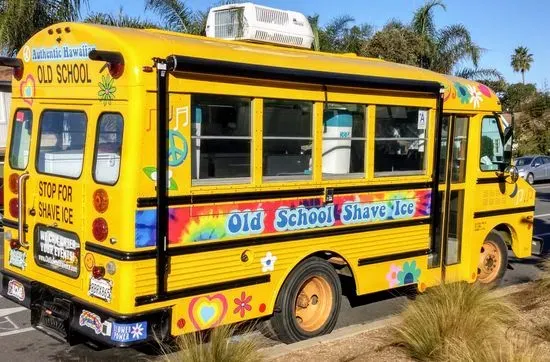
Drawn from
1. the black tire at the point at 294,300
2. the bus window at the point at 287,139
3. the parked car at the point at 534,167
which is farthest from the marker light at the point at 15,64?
the parked car at the point at 534,167

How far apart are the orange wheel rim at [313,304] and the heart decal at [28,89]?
3.02 meters

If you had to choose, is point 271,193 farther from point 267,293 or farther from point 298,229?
point 267,293

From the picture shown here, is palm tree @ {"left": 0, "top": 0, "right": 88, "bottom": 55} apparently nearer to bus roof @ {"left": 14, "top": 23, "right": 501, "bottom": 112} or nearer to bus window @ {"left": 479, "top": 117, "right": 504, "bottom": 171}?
bus roof @ {"left": 14, "top": 23, "right": 501, "bottom": 112}

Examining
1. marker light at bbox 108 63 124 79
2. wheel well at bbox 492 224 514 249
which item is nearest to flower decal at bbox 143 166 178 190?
marker light at bbox 108 63 124 79

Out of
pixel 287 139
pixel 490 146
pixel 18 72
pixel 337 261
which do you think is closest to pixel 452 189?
pixel 490 146

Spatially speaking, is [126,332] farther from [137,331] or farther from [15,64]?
[15,64]

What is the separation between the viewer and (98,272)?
4867 mm

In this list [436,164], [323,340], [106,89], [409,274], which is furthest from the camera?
[436,164]

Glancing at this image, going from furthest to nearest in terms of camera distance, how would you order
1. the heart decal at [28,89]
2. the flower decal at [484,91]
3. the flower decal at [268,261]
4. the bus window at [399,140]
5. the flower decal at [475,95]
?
1. the flower decal at [484,91]
2. the flower decal at [475,95]
3. the bus window at [399,140]
4. the heart decal at [28,89]
5. the flower decal at [268,261]

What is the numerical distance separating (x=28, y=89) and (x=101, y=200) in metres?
1.64

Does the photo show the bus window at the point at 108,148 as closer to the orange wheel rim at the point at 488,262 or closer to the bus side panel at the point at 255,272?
the bus side panel at the point at 255,272

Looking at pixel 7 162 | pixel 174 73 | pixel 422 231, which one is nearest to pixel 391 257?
pixel 422 231

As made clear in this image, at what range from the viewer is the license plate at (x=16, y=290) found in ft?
18.6

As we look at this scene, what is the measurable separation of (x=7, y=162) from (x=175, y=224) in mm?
2138
